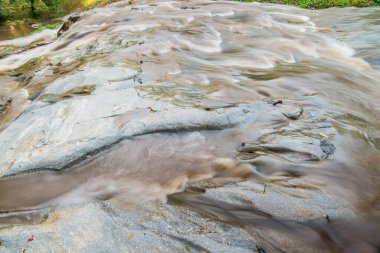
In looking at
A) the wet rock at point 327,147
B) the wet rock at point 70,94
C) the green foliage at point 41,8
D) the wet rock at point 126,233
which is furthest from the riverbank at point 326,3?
the wet rock at point 126,233

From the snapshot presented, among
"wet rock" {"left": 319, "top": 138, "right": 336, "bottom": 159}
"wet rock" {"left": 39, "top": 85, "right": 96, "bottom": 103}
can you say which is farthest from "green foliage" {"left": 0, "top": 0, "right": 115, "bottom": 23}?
"wet rock" {"left": 319, "top": 138, "right": 336, "bottom": 159}

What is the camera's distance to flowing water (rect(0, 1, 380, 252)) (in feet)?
13.5

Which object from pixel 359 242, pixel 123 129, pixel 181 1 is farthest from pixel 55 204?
pixel 181 1

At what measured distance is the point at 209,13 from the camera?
16.6m

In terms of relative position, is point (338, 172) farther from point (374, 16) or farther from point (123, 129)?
point (374, 16)

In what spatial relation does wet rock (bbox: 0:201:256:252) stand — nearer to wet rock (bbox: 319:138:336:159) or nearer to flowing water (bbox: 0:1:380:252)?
flowing water (bbox: 0:1:380:252)

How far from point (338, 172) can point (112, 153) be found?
2.88m

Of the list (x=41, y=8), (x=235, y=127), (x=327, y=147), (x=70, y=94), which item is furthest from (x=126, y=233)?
(x=41, y=8)

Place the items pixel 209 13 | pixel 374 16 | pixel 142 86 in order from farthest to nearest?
1. pixel 209 13
2. pixel 374 16
3. pixel 142 86

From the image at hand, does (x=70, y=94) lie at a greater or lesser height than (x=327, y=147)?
greater

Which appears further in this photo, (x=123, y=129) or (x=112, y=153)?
(x=123, y=129)

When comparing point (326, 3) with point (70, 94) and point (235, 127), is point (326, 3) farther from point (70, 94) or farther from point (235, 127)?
point (70, 94)

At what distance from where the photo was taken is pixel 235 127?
5562 mm

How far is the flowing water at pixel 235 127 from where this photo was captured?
411 cm
